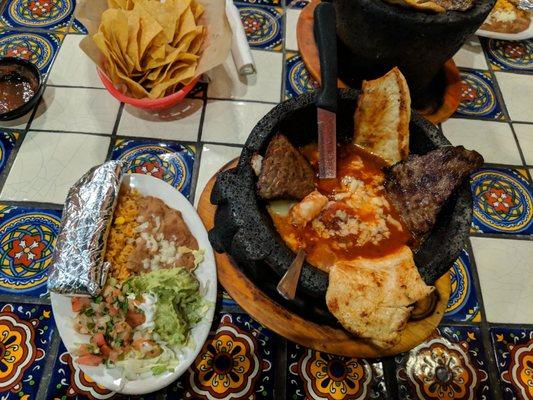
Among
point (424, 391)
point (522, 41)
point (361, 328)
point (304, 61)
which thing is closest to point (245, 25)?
point (304, 61)

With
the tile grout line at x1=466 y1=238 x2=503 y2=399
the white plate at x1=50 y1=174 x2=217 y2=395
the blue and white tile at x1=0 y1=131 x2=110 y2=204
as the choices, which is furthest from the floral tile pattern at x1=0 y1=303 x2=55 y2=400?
the tile grout line at x1=466 y1=238 x2=503 y2=399

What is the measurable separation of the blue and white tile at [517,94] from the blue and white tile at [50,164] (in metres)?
1.86

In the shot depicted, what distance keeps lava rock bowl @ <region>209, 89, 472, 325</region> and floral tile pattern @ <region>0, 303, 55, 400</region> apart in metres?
0.64

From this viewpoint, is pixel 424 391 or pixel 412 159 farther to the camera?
pixel 424 391

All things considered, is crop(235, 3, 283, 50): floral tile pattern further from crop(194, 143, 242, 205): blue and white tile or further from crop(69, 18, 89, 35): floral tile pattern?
crop(69, 18, 89, 35): floral tile pattern

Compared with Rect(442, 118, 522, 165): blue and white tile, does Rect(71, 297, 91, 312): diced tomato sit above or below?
below

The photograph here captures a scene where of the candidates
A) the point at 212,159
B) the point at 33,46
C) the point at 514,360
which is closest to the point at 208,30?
the point at 212,159

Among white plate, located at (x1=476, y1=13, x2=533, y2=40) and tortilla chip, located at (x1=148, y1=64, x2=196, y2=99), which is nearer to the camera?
tortilla chip, located at (x1=148, y1=64, x2=196, y2=99)

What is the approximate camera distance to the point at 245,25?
214 centimetres

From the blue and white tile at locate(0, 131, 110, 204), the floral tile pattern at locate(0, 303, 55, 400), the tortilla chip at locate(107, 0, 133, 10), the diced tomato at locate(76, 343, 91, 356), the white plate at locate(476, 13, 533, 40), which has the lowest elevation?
the floral tile pattern at locate(0, 303, 55, 400)

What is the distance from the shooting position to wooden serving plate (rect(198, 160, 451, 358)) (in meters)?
1.30

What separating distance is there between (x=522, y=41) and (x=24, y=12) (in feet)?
8.42

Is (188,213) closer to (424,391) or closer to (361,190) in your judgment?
(361,190)

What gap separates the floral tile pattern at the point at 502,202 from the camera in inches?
→ 66.5
